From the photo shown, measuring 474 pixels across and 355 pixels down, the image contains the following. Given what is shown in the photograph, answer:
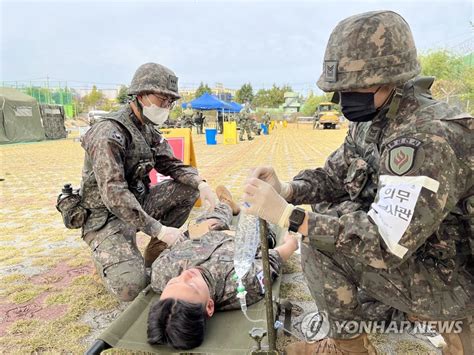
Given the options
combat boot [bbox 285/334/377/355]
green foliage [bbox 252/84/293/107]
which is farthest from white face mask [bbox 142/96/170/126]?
green foliage [bbox 252/84/293/107]

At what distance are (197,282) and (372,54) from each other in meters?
1.51

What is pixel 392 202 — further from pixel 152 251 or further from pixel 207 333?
pixel 152 251

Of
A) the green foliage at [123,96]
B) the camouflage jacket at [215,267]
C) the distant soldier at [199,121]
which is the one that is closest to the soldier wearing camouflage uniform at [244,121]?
the distant soldier at [199,121]

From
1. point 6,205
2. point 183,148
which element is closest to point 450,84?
point 183,148

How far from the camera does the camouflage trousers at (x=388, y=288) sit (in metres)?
1.73

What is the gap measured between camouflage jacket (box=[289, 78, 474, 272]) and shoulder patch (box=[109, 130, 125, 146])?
1.76 m

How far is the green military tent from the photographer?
54.6ft

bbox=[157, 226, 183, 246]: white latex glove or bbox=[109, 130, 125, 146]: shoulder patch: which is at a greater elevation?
bbox=[109, 130, 125, 146]: shoulder patch

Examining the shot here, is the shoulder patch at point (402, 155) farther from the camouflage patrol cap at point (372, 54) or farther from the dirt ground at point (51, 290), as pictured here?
the dirt ground at point (51, 290)

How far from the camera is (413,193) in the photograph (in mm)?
1486

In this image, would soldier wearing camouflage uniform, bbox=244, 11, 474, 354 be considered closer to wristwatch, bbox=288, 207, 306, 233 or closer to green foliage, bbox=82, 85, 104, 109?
wristwatch, bbox=288, 207, 306, 233

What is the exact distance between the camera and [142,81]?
3.08 metres

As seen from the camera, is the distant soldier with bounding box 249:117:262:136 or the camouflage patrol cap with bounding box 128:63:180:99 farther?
the distant soldier with bounding box 249:117:262:136

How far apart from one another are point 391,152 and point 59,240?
12.3 ft
